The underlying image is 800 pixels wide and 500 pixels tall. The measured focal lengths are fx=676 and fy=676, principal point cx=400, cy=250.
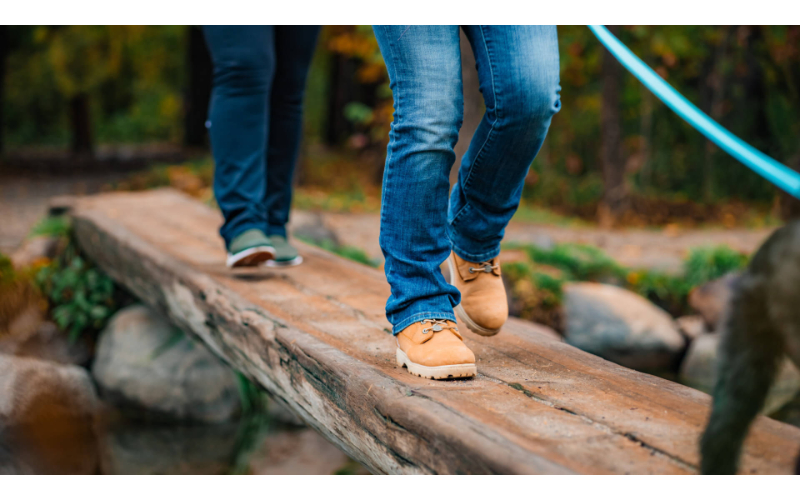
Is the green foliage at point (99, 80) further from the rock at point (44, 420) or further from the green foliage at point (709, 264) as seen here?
the green foliage at point (709, 264)

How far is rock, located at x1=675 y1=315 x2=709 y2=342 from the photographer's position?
436cm

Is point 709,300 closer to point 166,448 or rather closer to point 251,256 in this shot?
point 251,256

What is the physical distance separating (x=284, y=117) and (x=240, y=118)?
0.32 metres

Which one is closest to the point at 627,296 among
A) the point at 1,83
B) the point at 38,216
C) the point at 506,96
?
the point at 506,96

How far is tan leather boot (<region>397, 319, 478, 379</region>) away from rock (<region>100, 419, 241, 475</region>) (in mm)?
1866

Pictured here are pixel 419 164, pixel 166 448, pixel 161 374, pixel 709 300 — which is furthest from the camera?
pixel 709 300

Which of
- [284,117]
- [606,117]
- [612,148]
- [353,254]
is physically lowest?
[353,254]

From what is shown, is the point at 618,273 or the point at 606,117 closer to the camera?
the point at 618,273

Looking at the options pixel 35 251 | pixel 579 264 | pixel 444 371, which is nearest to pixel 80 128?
pixel 35 251

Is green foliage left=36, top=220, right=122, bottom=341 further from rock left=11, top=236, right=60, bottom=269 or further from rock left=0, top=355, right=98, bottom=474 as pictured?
rock left=0, top=355, right=98, bottom=474

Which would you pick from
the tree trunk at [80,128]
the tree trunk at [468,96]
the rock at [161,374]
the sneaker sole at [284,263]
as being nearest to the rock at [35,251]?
the rock at [161,374]

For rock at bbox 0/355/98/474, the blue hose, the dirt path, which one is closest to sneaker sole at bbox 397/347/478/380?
the blue hose

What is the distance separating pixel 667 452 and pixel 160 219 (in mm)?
3419

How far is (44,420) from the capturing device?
3.02m
